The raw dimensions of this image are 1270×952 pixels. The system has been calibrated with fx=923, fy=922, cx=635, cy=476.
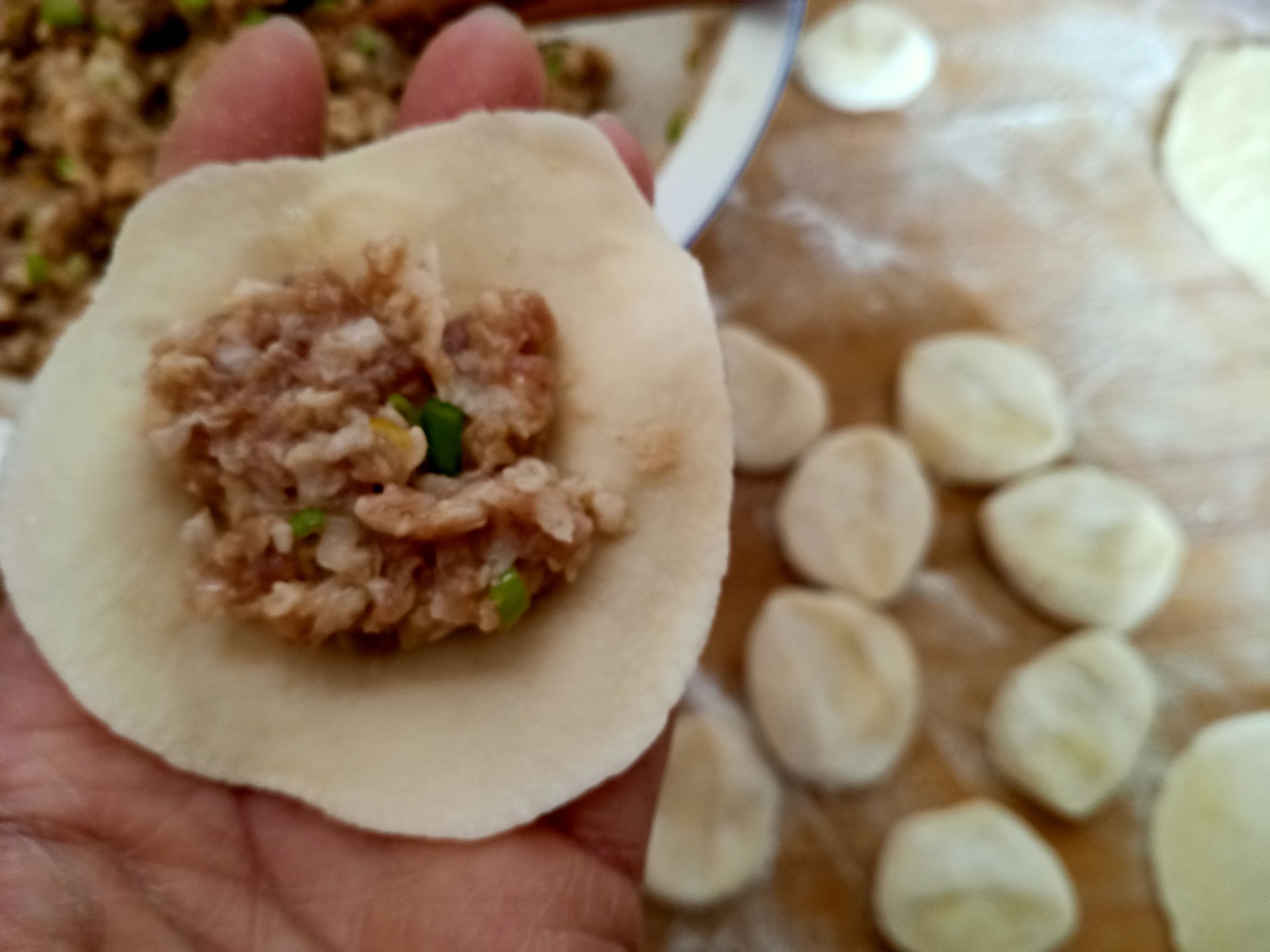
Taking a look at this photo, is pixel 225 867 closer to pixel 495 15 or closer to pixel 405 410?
pixel 405 410

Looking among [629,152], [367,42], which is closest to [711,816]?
[629,152]

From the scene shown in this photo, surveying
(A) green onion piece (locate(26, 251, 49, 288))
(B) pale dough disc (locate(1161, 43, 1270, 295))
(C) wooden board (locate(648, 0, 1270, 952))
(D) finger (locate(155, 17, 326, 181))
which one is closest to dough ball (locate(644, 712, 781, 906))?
(C) wooden board (locate(648, 0, 1270, 952))

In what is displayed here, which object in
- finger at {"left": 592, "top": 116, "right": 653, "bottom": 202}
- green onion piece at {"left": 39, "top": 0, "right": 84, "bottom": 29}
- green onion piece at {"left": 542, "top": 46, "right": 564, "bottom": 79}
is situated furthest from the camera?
green onion piece at {"left": 542, "top": 46, "right": 564, "bottom": 79}

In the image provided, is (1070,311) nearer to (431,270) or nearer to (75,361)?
(431,270)

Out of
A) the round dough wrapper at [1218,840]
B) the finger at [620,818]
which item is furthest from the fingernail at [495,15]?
the round dough wrapper at [1218,840]

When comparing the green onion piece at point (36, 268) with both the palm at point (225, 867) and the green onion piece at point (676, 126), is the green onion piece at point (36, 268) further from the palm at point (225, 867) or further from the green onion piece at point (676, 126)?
the green onion piece at point (676, 126)

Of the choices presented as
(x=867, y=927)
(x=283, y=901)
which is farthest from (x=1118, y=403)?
(x=283, y=901)

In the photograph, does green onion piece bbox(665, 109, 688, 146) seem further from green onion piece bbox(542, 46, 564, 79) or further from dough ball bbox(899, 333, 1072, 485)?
dough ball bbox(899, 333, 1072, 485)

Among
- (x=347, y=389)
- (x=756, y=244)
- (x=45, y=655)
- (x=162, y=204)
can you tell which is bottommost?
(x=756, y=244)
